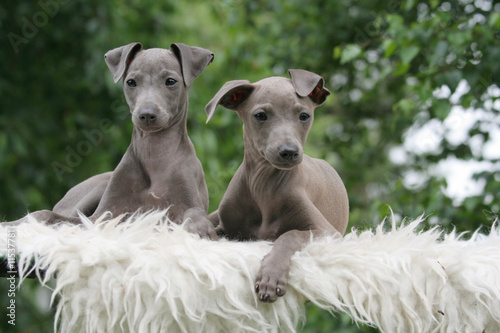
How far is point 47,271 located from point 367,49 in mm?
2414

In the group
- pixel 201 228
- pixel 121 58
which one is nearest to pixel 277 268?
pixel 201 228

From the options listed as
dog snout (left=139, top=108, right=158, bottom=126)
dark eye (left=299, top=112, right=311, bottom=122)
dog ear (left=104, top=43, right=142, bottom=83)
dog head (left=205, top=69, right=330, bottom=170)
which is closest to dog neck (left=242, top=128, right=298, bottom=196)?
dog head (left=205, top=69, right=330, bottom=170)

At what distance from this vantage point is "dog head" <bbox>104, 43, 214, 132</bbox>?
59.4 inches

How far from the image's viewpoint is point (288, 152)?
56.6 inches

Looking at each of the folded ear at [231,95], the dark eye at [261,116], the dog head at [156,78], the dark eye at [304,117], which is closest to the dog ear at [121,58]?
the dog head at [156,78]

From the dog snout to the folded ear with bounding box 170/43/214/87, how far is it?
6.4 inches

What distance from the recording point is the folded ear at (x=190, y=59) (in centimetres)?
162

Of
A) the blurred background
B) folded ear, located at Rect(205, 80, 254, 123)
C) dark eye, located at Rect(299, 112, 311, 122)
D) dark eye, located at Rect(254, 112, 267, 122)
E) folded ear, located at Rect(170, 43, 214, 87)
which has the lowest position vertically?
the blurred background

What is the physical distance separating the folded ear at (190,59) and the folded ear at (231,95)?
85mm

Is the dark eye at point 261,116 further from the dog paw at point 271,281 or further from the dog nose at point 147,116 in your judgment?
the dog paw at point 271,281

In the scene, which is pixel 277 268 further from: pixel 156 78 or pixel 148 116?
pixel 156 78

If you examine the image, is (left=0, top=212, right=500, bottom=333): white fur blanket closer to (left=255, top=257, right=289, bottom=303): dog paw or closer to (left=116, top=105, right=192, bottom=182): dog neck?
(left=255, top=257, right=289, bottom=303): dog paw

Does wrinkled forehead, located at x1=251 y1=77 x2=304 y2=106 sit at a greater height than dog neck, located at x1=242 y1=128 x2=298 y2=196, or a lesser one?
greater

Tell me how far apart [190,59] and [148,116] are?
0.24 meters
